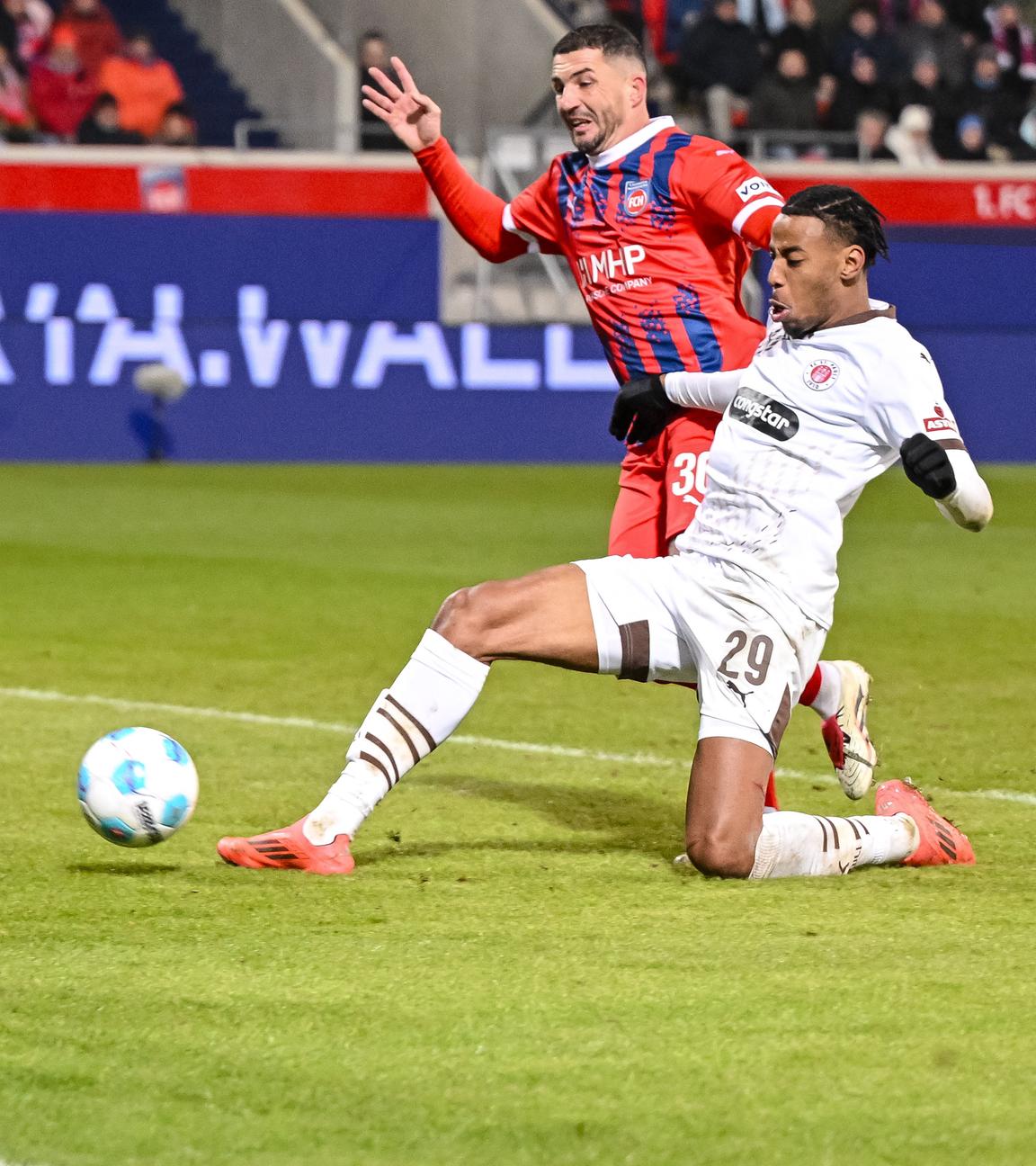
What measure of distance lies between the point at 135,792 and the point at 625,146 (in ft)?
7.74

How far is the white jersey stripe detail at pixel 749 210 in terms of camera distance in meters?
5.77

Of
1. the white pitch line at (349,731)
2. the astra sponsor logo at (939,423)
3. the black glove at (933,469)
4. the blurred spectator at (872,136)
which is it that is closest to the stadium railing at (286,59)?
the blurred spectator at (872,136)

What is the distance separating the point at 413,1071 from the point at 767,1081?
560 millimetres

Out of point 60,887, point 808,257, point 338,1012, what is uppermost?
point 808,257

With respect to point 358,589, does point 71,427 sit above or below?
below

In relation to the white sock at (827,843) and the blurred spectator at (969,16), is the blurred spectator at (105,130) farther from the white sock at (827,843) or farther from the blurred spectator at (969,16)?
the white sock at (827,843)

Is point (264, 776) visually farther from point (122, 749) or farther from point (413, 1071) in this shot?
point (413, 1071)

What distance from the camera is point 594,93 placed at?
19.9ft

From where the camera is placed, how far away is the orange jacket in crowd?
23297mm

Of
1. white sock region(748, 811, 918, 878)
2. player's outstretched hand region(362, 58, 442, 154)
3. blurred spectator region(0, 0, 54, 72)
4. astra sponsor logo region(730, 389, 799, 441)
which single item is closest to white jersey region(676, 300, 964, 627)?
astra sponsor logo region(730, 389, 799, 441)

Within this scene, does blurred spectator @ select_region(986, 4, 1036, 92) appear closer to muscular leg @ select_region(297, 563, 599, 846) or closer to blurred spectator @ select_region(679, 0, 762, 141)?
blurred spectator @ select_region(679, 0, 762, 141)

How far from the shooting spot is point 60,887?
4.91m

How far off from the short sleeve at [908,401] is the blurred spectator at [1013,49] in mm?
21150

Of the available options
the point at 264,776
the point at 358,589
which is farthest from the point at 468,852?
the point at 358,589
